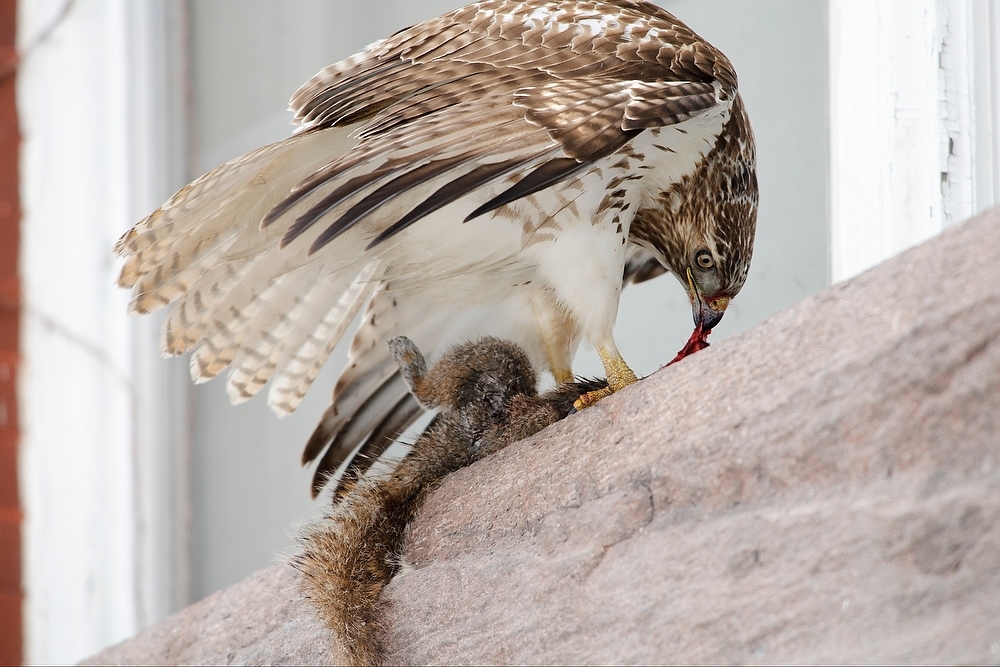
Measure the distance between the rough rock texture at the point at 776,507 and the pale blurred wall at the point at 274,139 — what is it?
0.63m

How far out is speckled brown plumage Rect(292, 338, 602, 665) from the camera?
3.23ft

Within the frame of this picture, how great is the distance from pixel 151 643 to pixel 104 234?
123 cm

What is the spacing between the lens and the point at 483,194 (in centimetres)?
98

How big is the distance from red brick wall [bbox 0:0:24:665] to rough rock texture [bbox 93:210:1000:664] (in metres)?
1.81

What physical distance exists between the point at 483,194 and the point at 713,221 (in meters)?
0.31

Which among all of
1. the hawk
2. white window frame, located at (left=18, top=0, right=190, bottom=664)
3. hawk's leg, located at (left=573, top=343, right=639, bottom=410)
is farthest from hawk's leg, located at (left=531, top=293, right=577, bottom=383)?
white window frame, located at (left=18, top=0, right=190, bottom=664)

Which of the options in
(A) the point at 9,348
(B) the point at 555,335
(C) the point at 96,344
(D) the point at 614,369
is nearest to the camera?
(D) the point at 614,369

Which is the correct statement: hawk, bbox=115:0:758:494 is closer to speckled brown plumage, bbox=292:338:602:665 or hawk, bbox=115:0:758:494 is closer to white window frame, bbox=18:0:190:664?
speckled brown plumage, bbox=292:338:602:665

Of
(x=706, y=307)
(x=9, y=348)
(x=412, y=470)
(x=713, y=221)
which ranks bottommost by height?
(x=9, y=348)

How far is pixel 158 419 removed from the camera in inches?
87.6

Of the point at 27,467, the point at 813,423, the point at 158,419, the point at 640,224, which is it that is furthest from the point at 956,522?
the point at 27,467

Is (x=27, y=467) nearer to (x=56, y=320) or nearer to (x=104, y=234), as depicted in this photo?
(x=56, y=320)

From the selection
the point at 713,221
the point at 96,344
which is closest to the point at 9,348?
the point at 96,344

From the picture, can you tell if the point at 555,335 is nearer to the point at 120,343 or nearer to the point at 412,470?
the point at 412,470
